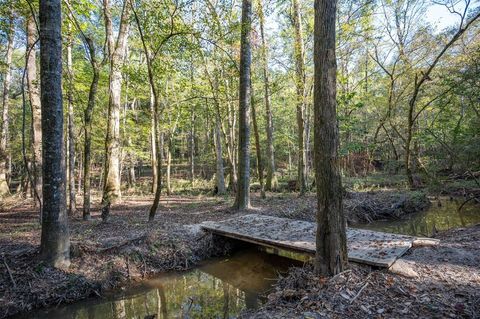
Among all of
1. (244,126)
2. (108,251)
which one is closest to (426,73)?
Result: (244,126)

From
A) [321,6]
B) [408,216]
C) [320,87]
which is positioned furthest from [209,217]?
[408,216]

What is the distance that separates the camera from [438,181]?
34.1 ft

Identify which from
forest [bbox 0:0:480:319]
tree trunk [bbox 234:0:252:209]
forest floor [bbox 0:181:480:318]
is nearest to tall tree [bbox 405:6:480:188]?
forest [bbox 0:0:480:319]

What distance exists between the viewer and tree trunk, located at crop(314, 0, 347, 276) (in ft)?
11.7

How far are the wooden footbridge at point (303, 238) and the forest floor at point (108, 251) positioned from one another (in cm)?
44

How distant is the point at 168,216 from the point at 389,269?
692 cm

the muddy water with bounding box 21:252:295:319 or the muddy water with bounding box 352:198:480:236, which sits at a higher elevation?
the muddy water with bounding box 352:198:480:236

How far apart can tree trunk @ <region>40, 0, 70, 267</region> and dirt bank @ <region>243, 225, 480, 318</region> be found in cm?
368

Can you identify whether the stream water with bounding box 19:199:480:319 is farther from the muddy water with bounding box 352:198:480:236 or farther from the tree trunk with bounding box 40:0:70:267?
the muddy water with bounding box 352:198:480:236

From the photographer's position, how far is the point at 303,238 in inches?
229

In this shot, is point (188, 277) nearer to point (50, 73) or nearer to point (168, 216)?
point (168, 216)

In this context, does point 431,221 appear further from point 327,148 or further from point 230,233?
point 327,148

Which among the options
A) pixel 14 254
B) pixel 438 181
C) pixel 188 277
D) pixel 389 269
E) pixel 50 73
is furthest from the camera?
pixel 438 181

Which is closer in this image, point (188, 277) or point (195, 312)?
point (195, 312)
